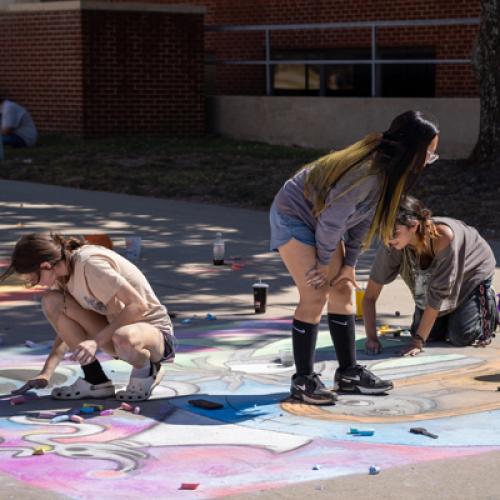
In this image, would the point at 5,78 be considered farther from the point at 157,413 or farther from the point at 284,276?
the point at 157,413

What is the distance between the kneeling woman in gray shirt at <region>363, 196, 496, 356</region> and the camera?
23.6 ft

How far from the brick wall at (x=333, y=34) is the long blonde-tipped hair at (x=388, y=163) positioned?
13282mm

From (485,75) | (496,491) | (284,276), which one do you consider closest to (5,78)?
(485,75)

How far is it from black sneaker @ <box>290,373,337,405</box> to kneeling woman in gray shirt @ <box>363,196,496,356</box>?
110 cm

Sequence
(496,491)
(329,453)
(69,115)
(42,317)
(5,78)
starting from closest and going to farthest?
(496,491) → (329,453) → (42,317) → (69,115) → (5,78)

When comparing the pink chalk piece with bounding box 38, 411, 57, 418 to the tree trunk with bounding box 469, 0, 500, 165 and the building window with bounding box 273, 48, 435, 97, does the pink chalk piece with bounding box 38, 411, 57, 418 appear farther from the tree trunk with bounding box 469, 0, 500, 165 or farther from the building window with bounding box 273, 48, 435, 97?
the building window with bounding box 273, 48, 435, 97

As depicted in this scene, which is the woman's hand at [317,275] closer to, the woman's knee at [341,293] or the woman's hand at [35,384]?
the woman's knee at [341,293]

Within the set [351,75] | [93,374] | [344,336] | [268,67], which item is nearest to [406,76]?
[351,75]

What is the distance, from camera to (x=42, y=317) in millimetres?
8586

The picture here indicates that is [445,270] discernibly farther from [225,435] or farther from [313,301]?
[225,435]

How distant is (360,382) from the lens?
6.46 m

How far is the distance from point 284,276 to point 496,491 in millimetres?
5345

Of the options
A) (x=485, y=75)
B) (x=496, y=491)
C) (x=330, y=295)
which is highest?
(x=485, y=75)

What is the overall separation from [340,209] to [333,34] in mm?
15681
